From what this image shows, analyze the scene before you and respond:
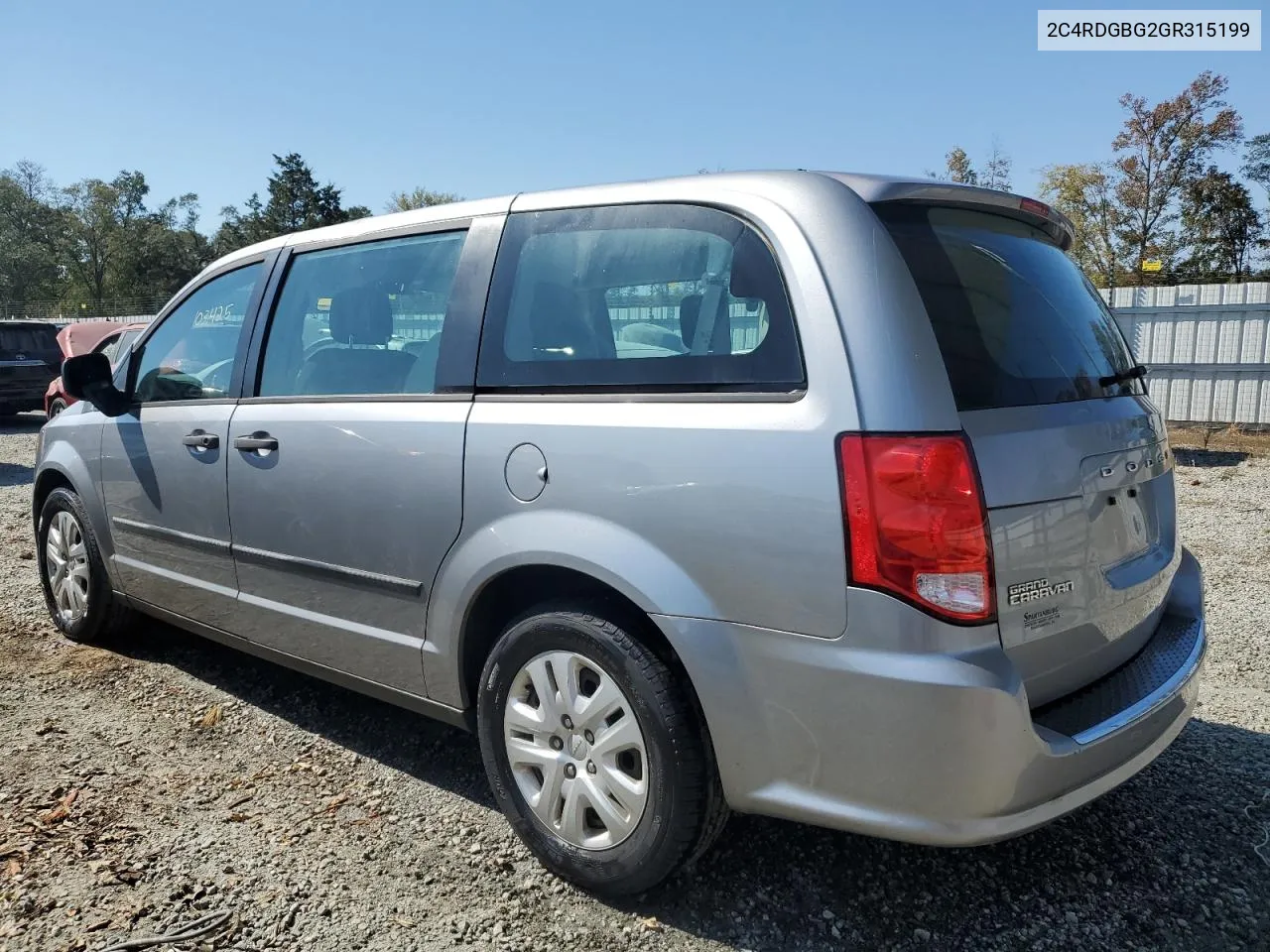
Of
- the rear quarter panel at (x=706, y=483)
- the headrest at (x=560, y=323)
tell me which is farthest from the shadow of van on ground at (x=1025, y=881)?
the headrest at (x=560, y=323)

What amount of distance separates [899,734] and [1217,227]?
115 ft

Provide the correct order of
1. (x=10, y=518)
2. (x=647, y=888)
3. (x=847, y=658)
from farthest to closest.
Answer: (x=10, y=518) < (x=647, y=888) < (x=847, y=658)

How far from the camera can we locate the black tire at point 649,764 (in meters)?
2.27

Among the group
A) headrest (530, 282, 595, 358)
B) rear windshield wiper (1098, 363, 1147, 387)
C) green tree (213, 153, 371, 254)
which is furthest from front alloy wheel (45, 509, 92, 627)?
green tree (213, 153, 371, 254)

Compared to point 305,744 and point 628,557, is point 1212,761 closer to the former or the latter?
point 628,557

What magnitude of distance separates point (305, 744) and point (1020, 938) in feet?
8.22

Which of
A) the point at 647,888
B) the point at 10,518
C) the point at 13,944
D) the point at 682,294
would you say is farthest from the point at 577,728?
the point at 10,518

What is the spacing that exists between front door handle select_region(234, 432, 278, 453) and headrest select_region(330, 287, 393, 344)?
43 centimetres

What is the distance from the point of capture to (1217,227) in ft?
100

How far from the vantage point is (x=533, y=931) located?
2406 millimetres

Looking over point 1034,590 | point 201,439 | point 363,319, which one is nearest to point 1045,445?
point 1034,590

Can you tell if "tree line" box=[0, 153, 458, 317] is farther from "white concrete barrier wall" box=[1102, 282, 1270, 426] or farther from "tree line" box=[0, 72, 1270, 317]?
"white concrete barrier wall" box=[1102, 282, 1270, 426]

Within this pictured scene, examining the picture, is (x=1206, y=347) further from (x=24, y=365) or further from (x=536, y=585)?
(x=24, y=365)

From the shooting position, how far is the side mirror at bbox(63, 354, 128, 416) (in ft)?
13.4
